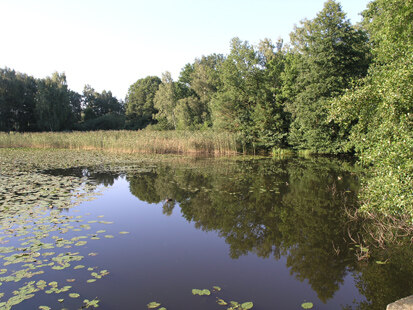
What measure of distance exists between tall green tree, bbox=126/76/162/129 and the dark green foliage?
1680cm

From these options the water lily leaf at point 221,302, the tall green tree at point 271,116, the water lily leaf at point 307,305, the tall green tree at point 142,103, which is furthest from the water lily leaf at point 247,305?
the tall green tree at point 142,103

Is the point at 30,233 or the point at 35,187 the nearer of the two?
the point at 30,233

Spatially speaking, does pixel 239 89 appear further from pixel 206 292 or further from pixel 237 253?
pixel 206 292

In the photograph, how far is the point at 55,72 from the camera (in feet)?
165

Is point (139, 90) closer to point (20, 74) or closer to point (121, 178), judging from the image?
point (20, 74)

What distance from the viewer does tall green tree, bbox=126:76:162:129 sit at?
57500 millimetres

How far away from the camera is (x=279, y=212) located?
7895 mm

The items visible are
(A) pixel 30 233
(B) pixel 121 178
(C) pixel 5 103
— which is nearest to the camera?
(A) pixel 30 233

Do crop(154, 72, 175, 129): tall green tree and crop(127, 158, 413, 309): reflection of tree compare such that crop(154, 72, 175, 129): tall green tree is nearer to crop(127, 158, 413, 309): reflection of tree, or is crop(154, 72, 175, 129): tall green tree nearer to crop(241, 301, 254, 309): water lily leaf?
crop(127, 158, 413, 309): reflection of tree

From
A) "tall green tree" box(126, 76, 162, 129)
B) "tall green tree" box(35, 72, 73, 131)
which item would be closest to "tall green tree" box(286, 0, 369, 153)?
"tall green tree" box(35, 72, 73, 131)

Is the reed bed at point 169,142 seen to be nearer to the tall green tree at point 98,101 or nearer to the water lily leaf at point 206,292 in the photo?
the water lily leaf at point 206,292

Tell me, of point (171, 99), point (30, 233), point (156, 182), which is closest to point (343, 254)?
point (30, 233)

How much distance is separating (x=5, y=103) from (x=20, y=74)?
691cm

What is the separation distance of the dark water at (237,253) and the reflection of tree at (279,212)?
2 centimetres
